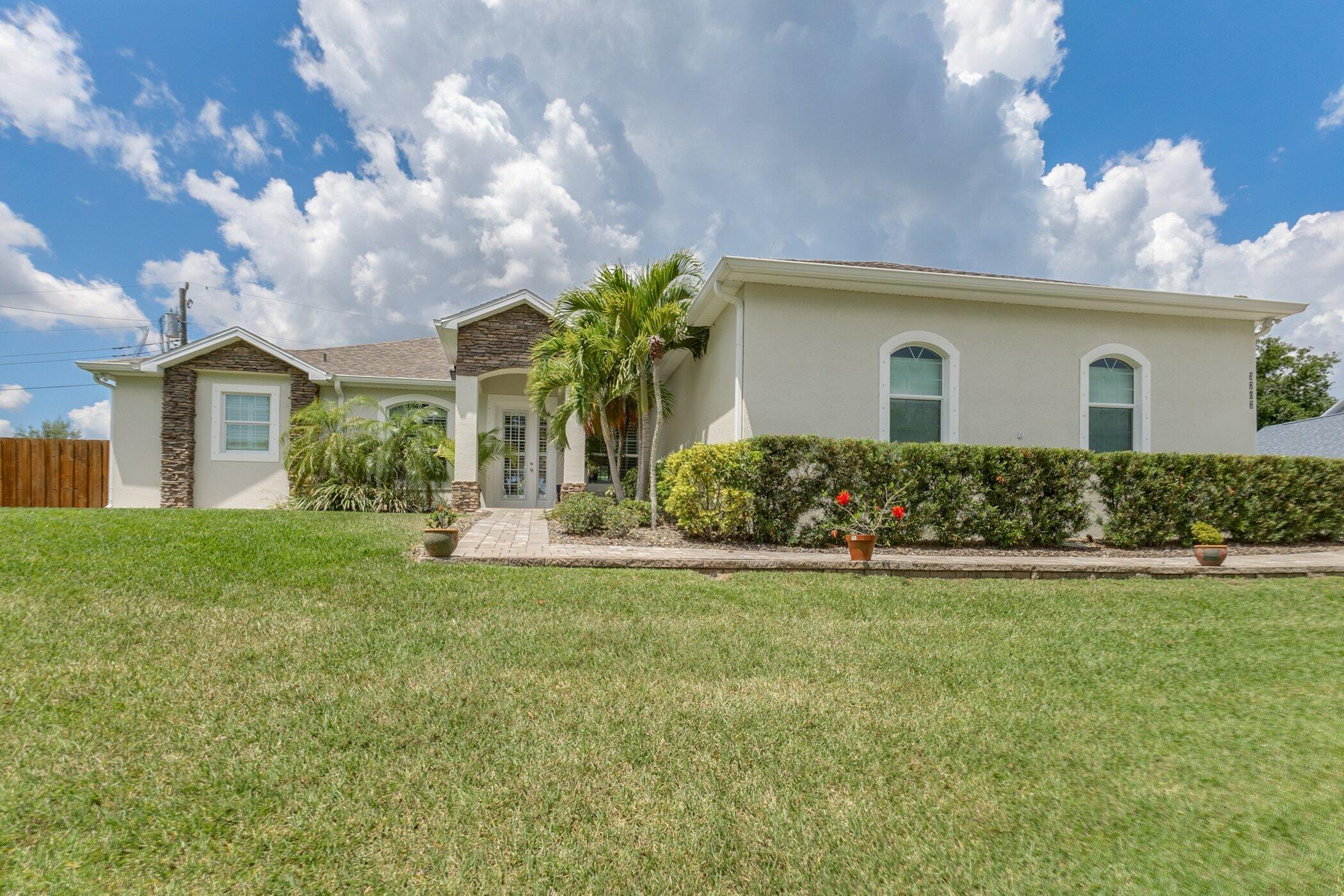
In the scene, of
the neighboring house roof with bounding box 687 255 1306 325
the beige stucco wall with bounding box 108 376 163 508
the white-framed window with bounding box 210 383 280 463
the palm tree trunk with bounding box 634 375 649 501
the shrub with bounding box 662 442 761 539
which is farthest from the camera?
the white-framed window with bounding box 210 383 280 463

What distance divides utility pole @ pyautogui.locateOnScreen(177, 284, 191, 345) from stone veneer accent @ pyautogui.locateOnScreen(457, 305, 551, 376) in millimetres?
23784

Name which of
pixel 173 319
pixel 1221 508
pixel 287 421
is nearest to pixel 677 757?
pixel 1221 508

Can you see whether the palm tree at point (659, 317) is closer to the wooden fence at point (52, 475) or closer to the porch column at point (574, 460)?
the porch column at point (574, 460)

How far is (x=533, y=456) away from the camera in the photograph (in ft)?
50.8

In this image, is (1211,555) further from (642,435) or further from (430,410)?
(430,410)

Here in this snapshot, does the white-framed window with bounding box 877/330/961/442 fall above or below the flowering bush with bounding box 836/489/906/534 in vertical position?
above

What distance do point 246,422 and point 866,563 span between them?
47.6 ft

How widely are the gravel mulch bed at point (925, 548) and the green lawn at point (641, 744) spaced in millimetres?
2722

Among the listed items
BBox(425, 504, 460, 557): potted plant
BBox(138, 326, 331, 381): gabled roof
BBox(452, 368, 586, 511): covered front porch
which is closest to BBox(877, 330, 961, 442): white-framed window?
BBox(425, 504, 460, 557): potted plant

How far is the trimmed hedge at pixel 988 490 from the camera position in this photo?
7.97 metres

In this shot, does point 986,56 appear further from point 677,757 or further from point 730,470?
point 677,757

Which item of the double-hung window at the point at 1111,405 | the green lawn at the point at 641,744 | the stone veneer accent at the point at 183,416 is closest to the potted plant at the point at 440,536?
the green lawn at the point at 641,744

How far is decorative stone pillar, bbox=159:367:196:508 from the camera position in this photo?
44.4 ft

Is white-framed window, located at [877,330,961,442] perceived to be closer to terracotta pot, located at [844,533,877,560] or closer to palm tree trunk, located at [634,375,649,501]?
terracotta pot, located at [844,533,877,560]
